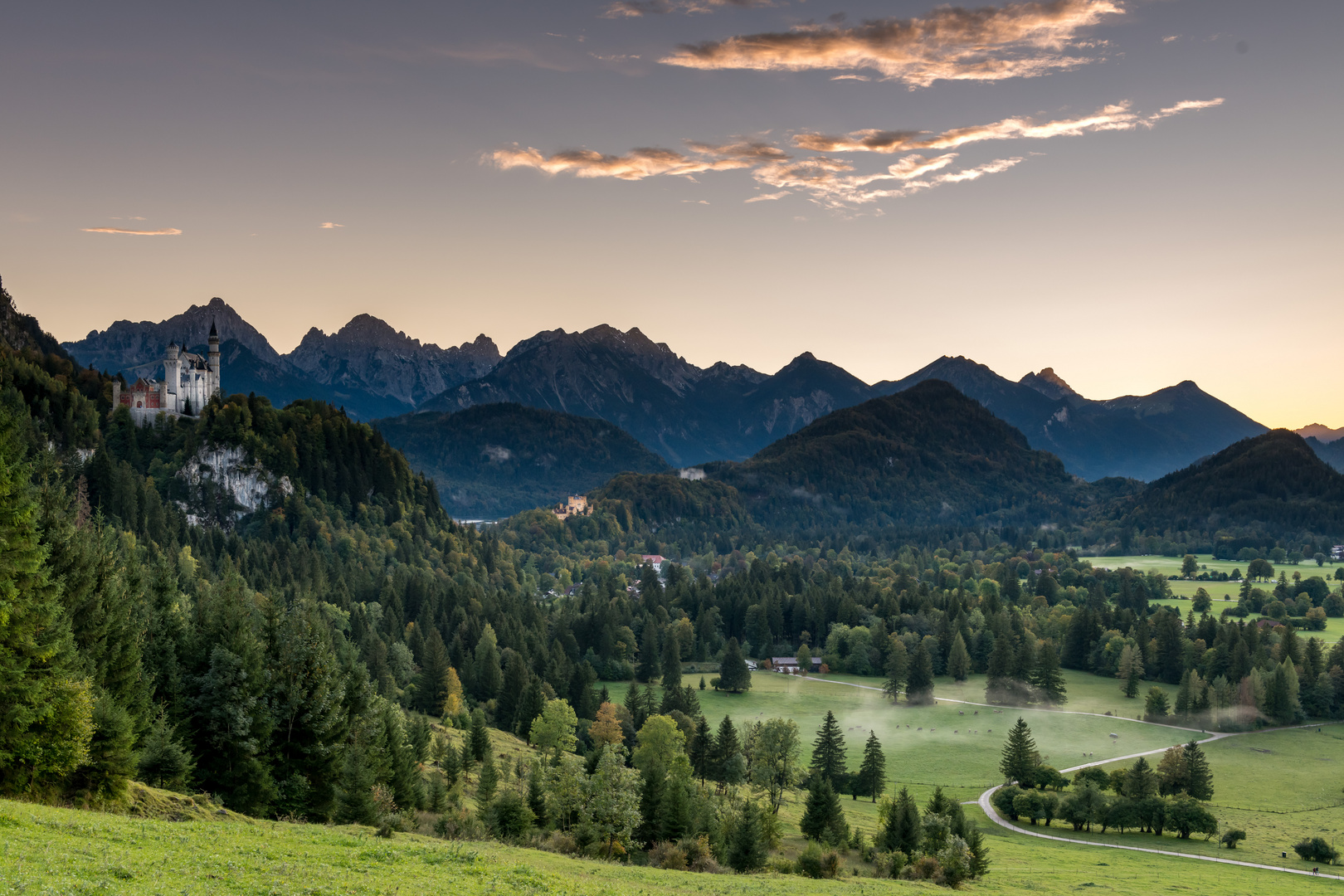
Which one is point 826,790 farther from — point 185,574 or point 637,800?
point 185,574

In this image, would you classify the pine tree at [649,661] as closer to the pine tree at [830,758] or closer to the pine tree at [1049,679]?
the pine tree at [830,758]

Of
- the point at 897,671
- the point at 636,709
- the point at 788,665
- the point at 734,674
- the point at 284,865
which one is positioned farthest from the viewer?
the point at 788,665

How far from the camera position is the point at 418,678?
133375 mm

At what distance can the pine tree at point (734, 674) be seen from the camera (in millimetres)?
167625

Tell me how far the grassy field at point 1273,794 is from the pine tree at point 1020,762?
29.8ft

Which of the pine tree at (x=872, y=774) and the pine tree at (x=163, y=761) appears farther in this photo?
the pine tree at (x=872, y=774)

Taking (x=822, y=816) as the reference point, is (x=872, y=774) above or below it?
below

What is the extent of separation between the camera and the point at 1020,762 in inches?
4350

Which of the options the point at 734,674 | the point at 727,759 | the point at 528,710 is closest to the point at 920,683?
the point at 734,674

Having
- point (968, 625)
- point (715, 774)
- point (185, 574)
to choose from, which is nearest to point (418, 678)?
point (185, 574)

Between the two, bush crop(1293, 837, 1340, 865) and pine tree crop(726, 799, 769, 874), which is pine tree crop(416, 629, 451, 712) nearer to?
pine tree crop(726, 799, 769, 874)

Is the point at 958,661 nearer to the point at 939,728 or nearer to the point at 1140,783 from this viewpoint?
the point at 939,728

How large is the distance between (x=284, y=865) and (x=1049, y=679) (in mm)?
153993

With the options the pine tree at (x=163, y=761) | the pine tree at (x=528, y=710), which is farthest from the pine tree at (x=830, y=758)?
the pine tree at (x=163, y=761)
